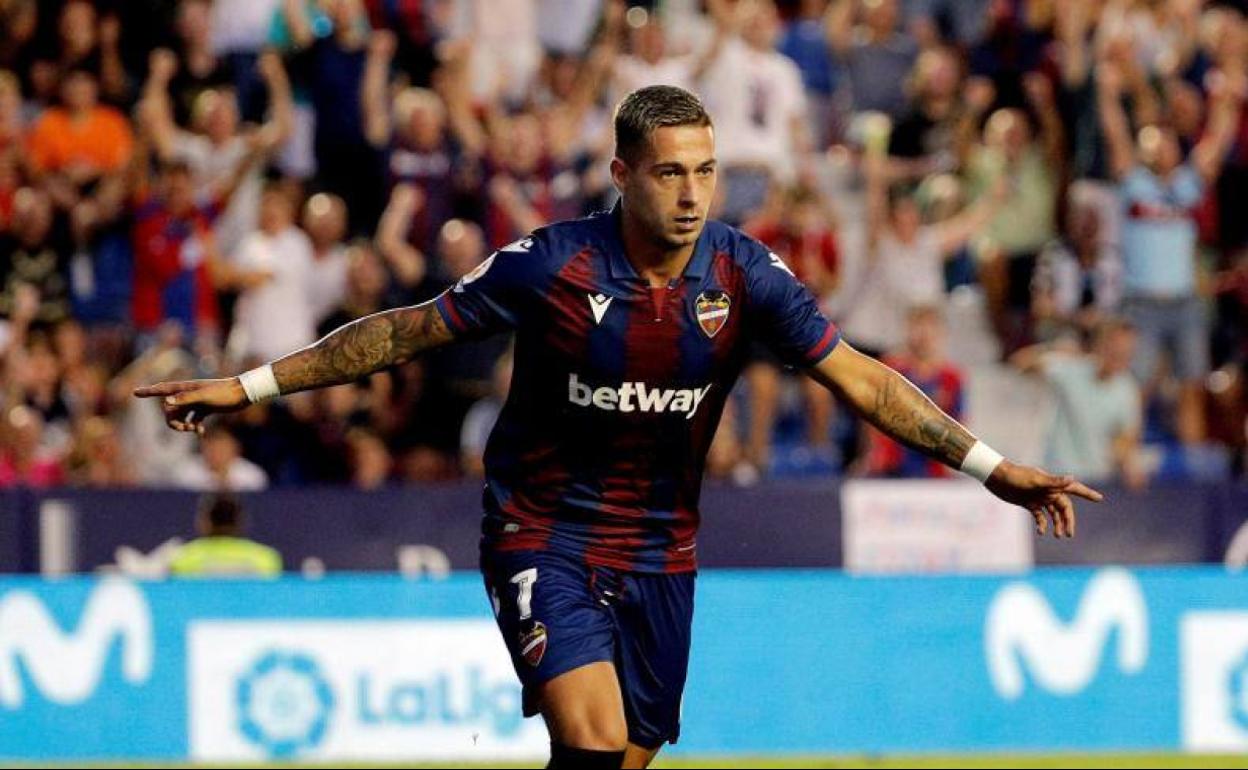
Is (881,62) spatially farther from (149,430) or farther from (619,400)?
(619,400)

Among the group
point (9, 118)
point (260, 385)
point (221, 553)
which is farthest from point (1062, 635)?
point (9, 118)

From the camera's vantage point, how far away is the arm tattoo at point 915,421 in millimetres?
7109

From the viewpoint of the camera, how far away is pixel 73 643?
12406 millimetres

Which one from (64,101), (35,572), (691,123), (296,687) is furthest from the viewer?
(64,101)

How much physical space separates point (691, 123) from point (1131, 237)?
33.8 feet

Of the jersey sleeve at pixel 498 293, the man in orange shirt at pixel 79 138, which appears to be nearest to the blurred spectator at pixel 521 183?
the man in orange shirt at pixel 79 138

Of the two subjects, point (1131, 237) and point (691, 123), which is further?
point (1131, 237)

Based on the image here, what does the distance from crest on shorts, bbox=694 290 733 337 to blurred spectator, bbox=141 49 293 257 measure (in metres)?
9.40

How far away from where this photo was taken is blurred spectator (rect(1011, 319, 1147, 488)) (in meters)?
15.6

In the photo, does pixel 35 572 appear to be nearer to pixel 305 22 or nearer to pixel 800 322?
pixel 305 22

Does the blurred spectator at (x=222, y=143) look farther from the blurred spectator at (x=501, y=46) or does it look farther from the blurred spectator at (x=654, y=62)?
the blurred spectator at (x=654, y=62)

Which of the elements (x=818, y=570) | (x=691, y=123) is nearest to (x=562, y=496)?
(x=691, y=123)

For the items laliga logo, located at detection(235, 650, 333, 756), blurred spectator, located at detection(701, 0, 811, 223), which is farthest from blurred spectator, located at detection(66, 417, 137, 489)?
blurred spectator, located at detection(701, 0, 811, 223)

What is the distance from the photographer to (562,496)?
7.07m
